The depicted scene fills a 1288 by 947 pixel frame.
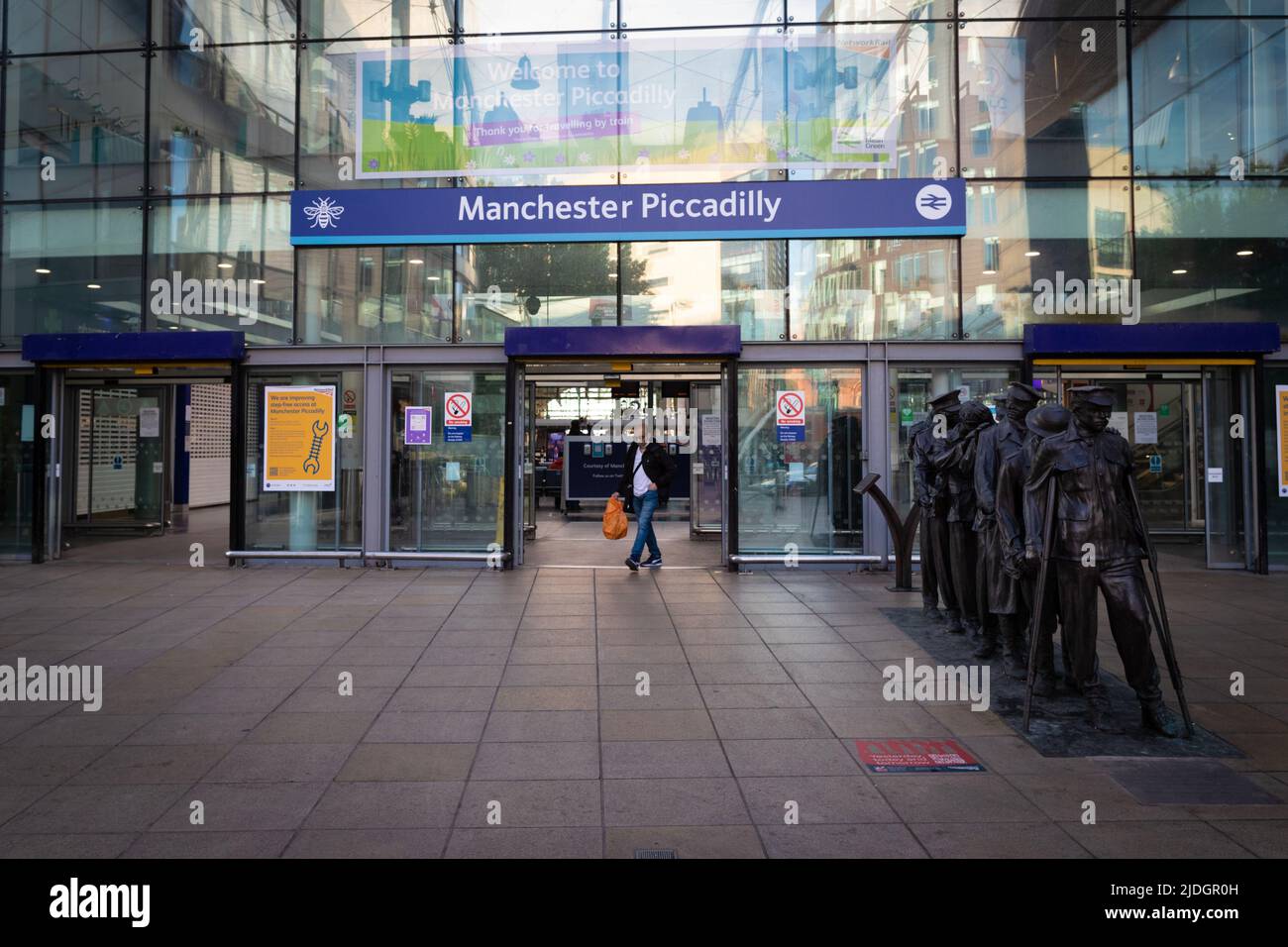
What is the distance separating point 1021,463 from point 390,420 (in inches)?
330

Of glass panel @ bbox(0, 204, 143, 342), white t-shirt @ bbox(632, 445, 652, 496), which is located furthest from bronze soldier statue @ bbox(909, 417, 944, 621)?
glass panel @ bbox(0, 204, 143, 342)

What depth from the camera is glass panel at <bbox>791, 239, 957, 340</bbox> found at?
1113 centimetres

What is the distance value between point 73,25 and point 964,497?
13.9 meters

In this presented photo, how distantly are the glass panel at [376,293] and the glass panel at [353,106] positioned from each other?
98 cm

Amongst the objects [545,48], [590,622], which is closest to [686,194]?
[545,48]

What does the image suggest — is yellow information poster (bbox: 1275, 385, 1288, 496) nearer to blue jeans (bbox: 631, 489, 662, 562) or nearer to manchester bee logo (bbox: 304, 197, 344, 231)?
blue jeans (bbox: 631, 489, 662, 562)

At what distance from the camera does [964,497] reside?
6844 millimetres

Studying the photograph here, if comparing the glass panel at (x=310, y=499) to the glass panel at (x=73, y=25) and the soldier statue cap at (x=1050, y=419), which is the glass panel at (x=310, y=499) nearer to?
the glass panel at (x=73, y=25)

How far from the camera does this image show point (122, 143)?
39.2 ft

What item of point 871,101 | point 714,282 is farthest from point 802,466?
point 871,101

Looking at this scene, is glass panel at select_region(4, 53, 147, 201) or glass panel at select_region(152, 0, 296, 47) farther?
glass panel at select_region(4, 53, 147, 201)

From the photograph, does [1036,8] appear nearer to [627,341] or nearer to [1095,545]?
[627,341]

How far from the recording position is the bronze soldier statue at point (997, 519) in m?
5.88

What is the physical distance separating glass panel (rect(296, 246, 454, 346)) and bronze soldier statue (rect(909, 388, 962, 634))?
6.61 meters
